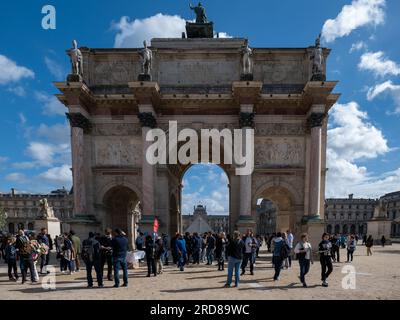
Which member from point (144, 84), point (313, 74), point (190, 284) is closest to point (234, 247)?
point (190, 284)

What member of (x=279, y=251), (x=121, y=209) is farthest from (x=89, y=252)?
(x=121, y=209)

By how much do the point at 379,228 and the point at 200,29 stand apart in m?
28.4

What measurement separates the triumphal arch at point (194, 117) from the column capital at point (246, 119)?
62 mm

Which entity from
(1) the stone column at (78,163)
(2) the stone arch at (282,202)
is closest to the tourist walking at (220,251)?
(2) the stone arch at (282,202)

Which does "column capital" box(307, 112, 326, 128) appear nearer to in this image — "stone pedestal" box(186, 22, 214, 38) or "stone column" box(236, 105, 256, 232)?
"stone column" box(236, 105, 256, 232)

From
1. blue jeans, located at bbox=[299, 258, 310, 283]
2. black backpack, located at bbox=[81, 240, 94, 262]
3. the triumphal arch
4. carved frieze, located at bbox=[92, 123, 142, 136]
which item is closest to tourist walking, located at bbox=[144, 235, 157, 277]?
black backpack, located at bbox=[81, 240, 94, 262]

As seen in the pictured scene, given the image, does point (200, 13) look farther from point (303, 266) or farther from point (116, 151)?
point (303, 266)

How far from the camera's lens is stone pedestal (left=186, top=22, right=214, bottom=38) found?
67.7ft

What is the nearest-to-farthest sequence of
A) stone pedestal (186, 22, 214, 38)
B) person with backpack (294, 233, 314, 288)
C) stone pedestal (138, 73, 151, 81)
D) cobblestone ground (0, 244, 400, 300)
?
1. cobblestone ground (0, 244, 400, 300)
2. person with backpack (294, 233, 314, 288)
3. stone pedestal (138, 73, 151, 81)
4. stone pedestal (186, 22, 214, 38)

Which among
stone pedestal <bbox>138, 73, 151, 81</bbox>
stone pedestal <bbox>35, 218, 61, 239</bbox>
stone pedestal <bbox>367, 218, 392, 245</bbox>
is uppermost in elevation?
stone pedestal <bbox>138, 73, 151, 81</bbox>

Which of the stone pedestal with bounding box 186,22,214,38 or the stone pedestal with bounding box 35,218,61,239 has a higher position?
the stone pedestal with bounding box 186,22,214,38

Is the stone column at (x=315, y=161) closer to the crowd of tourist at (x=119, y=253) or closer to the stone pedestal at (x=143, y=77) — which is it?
the crowd of tourist at (x=119, y=253)

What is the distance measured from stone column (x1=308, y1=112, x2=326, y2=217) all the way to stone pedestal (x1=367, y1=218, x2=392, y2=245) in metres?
18.8
